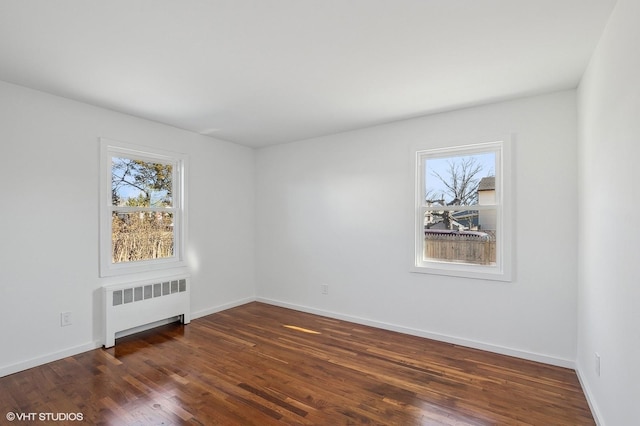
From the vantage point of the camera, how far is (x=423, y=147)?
Result: 370 cm

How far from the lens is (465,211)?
357 cm

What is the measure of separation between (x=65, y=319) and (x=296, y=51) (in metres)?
3.34

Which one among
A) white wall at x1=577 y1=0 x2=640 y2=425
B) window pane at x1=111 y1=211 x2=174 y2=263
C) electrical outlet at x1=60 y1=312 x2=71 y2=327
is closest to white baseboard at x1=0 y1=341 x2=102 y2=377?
electrical outlet at x1=60 y1=312 x2=71 y2=327

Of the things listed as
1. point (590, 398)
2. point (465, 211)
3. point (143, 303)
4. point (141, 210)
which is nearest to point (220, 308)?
point (143, 303)

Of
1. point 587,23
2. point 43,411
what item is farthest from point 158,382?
point 587,23

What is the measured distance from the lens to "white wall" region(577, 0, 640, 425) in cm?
151

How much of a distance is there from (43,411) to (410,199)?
3.77m

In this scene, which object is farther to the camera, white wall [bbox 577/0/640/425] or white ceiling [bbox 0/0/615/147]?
white ceiling [bbox 0/0/615/147]

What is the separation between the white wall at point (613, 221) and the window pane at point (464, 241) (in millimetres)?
889

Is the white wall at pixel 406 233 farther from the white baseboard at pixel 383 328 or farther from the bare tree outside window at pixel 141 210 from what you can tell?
the bare tree outside window at pixel 141 210

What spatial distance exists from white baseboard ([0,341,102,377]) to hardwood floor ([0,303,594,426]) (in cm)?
8

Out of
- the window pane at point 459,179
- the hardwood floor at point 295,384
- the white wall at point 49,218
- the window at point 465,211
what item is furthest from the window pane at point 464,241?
the white wall at point 49,218

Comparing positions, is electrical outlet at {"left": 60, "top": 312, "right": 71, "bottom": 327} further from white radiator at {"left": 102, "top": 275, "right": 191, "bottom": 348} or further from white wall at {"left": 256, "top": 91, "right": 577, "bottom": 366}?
white wall at {"left": 256, "top": 91, "right": 577, "bottom": 366}

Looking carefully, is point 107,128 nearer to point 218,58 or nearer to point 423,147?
point 218,58
